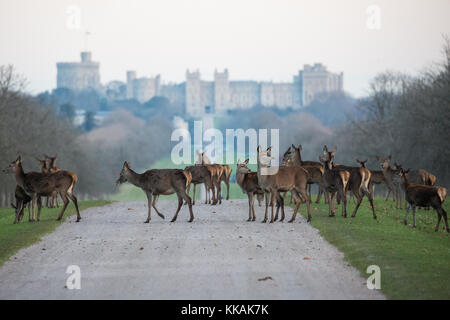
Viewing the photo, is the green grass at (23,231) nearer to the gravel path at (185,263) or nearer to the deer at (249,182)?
the gravel path at (185,263)

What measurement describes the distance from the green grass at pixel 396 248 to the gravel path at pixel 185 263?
0.45 meters

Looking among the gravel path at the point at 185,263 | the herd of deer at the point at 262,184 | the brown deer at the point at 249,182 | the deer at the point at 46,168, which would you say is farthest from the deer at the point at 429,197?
the deer at the point at 46,168

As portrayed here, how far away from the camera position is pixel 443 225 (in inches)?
951

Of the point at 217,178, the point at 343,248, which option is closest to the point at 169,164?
the point at 217,178

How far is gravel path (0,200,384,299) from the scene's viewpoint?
45.9ft

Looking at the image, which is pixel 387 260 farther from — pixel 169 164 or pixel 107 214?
pixel 169 164

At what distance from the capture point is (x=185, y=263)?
16.8 metres

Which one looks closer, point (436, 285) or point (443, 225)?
point (436, 285)

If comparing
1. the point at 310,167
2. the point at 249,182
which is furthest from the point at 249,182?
the point at 310,167

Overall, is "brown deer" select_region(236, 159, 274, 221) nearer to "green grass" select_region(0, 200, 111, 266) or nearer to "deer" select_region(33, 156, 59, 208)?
"green grass" select_region(0, 200, 111, 266)

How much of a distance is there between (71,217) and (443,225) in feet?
36.4
